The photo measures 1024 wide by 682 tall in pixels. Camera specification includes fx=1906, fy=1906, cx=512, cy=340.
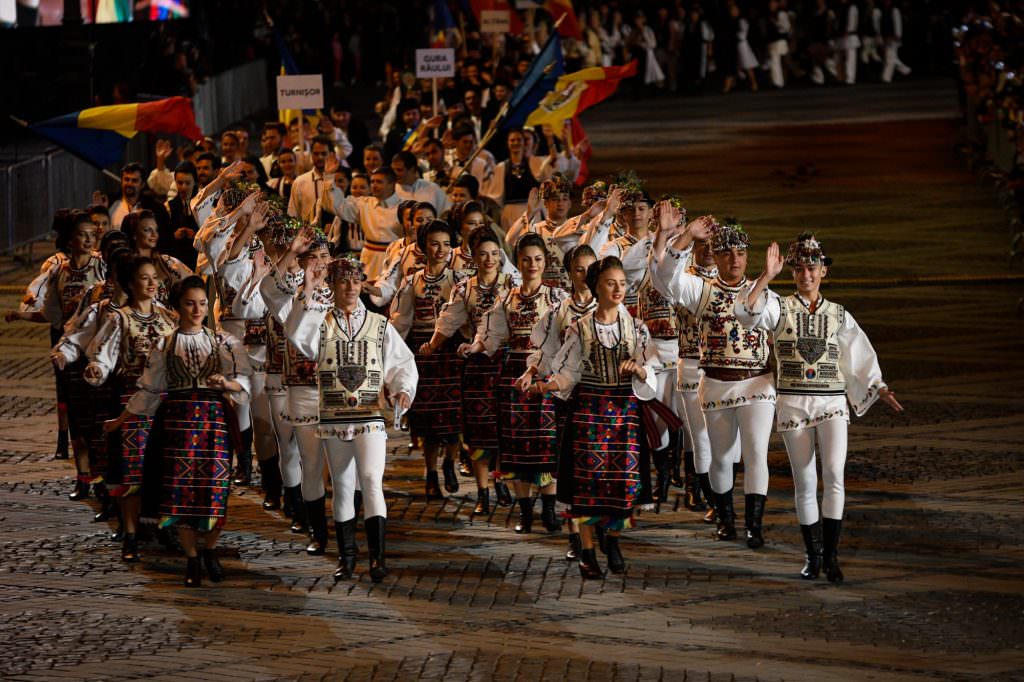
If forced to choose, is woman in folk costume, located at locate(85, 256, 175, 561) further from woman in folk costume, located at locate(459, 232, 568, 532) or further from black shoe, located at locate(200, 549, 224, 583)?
woman in folk costume, located at locate(459, 232, 568, 532)

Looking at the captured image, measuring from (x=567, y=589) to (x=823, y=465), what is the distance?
5.44ft

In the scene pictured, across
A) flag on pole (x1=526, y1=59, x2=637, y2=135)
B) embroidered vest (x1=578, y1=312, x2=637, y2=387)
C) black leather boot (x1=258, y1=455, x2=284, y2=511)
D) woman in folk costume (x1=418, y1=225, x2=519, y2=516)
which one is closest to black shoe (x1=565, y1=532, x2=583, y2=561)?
embroidered vest (x1=578, y1=312, x2=637, y2=387)

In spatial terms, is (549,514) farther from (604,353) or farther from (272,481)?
(272,481)

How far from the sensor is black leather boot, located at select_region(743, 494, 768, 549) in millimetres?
11766

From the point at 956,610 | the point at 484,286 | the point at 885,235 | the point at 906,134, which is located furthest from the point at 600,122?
the point at 956,610

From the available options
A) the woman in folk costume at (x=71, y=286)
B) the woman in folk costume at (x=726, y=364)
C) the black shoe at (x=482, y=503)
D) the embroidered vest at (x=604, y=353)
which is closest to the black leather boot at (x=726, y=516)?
the woman in folk costume at (x=726, y=364)

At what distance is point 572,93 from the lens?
2088cm

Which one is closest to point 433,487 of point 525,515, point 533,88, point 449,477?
point 449,477

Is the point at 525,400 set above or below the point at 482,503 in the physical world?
above

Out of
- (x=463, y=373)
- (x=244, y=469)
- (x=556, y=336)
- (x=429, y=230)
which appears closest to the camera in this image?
(x=556, y=336)

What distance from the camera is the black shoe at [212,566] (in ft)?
37.1

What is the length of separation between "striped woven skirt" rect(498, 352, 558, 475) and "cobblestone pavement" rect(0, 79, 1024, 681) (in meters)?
0.46

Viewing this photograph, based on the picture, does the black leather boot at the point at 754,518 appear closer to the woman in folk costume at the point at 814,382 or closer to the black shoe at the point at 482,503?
the woman in folk costume at the point at 814,382

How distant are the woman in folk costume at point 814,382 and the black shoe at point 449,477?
3.20 metres
